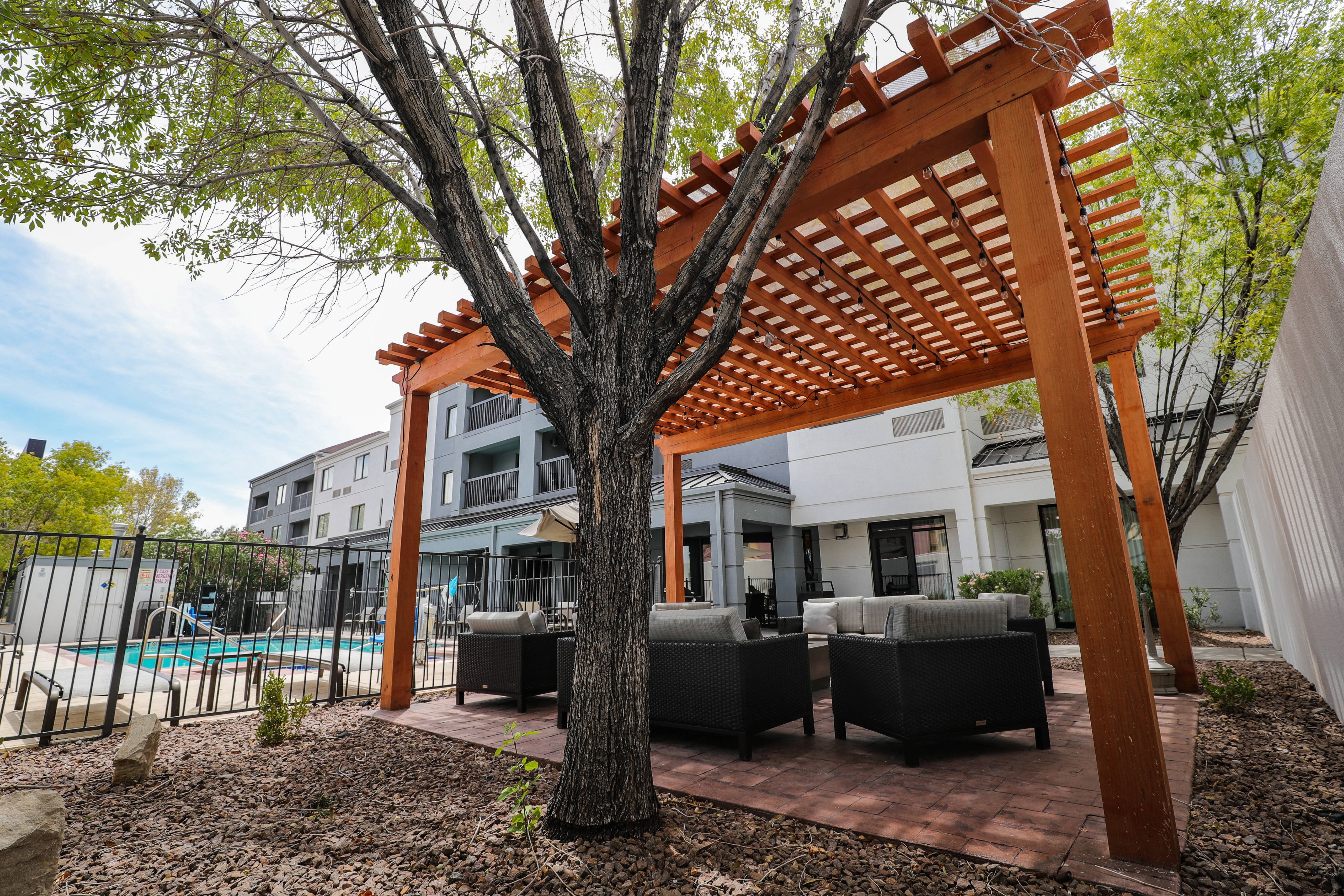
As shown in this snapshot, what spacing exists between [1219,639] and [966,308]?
787 centimetres

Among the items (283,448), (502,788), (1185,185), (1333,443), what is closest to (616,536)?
(502,788)

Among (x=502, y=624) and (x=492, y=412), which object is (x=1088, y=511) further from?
(x=492, y=412)

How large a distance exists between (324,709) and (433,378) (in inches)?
135

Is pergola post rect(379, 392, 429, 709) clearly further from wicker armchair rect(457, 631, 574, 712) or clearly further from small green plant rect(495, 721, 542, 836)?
small green plant rect(495, 721, 542, 836)

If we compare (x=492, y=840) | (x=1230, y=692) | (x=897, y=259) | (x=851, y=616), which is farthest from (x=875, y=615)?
(x=492, y=840)

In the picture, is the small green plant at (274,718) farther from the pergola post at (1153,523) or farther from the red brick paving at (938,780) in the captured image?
the pergola post at (1153,523)

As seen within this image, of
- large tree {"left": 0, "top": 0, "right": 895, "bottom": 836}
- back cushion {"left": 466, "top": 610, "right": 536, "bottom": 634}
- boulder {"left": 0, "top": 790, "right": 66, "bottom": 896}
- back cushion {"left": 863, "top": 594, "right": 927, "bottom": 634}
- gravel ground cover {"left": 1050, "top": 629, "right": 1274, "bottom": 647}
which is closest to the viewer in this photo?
boulder {"left": 0, "top": 790, "right": 66, "bottom": 896}

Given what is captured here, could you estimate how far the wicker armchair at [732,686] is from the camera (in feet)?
13.4

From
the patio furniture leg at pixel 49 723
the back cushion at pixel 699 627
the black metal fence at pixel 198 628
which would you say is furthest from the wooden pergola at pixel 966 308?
the patio furniture leg at pixel 49 723

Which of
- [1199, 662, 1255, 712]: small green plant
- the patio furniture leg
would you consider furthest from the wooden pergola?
the patio furniture leg

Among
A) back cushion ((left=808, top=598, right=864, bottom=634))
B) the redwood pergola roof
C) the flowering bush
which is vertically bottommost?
Result: back cushion ((left=808, top=598, right=864, bottom=634))

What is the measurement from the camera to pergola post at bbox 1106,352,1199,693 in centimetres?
567

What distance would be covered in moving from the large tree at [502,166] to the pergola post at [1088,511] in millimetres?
1047

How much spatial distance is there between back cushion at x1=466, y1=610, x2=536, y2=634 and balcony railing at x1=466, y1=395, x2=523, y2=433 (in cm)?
1304
